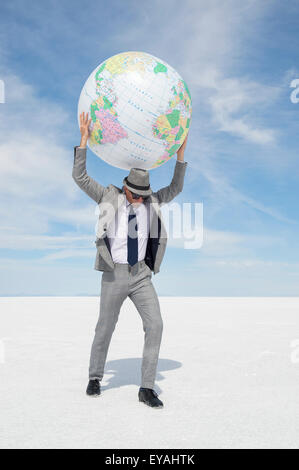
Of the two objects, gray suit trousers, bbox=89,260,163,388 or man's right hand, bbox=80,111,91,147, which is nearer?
man's right hand, bbox=80,111,91,147

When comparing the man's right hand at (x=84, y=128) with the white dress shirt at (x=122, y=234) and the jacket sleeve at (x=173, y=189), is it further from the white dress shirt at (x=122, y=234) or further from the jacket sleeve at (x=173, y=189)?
the jacket sleeve at (x=173, y=189)

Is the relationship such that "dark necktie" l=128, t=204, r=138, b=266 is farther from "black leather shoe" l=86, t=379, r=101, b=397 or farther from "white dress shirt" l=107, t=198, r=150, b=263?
"black leather shoe" l=86, t=379, r=101, b=397

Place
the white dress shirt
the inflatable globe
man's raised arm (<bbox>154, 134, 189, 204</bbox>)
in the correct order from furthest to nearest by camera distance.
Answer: man's raised arm (<bbox>154, 134, 189, 204</bbox>) < the white dress shirt < the inflatable globe

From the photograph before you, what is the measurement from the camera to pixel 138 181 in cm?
448

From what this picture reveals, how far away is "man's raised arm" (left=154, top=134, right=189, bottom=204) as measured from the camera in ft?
15.6

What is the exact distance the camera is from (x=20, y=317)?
476 inches

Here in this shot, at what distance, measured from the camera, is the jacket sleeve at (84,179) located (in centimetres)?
433

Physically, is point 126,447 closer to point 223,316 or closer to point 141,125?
point 141,125

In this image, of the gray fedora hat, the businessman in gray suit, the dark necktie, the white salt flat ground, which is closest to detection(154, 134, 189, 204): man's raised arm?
the businessman in gray suit

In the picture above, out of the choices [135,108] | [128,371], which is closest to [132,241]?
[135,108]

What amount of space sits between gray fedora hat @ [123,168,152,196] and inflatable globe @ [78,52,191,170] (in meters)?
0.08

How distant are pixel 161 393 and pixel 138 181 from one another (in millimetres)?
2154
